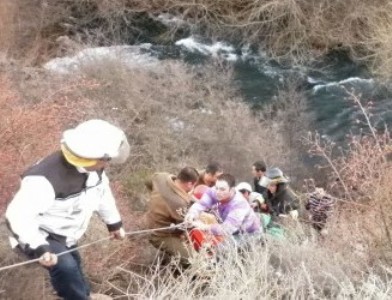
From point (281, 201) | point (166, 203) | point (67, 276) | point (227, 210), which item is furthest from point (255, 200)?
point (67, 276)

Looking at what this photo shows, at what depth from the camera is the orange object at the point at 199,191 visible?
5203mm

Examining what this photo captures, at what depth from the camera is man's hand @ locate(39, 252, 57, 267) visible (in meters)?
3.37

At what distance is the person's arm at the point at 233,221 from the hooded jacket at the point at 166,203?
0.32 meters

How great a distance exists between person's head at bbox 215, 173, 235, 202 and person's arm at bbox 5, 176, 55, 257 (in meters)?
1.66

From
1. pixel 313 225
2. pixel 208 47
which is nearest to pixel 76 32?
pixel 208 47

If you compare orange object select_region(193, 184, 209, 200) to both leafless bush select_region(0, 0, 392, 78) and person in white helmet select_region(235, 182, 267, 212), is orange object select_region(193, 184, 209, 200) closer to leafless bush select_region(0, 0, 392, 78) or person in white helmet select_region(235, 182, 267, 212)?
person in white helmet select_region(235, 182, 267, 212)

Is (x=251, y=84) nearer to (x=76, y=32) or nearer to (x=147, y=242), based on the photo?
(x=76, y=32)

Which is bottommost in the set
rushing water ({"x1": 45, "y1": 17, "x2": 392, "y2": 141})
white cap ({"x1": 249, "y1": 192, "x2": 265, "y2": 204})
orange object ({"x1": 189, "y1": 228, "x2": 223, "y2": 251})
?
rushing water ({"x1": 45, "y1": 17, "x2": 392, "y2": 141})

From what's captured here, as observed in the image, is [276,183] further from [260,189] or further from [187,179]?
[187,179]

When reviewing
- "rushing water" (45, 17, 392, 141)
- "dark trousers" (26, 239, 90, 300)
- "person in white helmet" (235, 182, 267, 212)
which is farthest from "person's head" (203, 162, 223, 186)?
"rushing water" (45, 17, 392, 141)

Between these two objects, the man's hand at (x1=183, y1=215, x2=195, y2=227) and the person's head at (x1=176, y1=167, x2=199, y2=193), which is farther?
the person's head at (x1=176, y1=167, x2=199, y2=193)

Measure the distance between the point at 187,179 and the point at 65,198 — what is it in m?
1.51

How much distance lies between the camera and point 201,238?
15.5ft

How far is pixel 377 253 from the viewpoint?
4590mm
